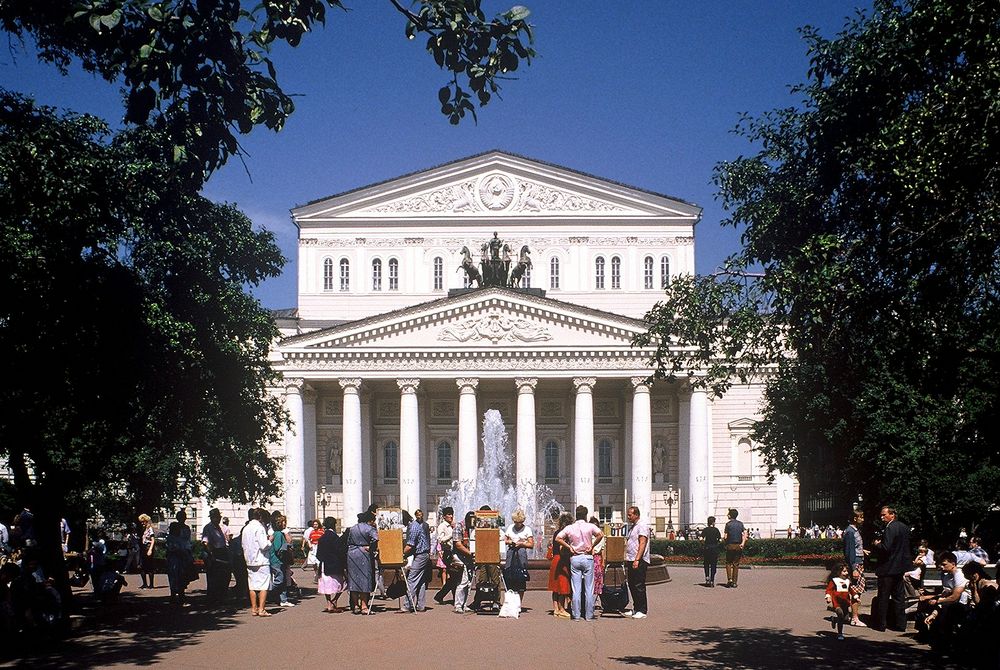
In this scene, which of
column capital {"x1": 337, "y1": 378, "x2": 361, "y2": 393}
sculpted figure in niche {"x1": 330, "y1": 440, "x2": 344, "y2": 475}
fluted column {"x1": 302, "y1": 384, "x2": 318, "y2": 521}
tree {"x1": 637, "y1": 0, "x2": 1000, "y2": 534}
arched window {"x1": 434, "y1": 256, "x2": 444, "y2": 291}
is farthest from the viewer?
arched window {"x1": 434, "y1": 256, "x2": 444, "y2": 291}

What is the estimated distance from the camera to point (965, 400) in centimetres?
3797

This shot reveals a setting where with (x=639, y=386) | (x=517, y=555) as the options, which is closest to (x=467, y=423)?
(x=639, y=386)

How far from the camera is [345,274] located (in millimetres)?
73938

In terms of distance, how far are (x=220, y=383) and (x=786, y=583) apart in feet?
53.3

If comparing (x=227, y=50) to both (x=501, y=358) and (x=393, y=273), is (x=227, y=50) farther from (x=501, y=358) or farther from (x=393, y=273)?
(x=393, y=273)

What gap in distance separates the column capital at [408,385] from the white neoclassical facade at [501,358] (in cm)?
12

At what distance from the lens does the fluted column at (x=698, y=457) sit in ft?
198

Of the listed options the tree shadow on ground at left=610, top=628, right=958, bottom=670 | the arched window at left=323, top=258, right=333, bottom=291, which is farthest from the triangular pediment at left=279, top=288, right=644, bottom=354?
the tree shadow on ground at left=610, top=628, right=958, bottom=670

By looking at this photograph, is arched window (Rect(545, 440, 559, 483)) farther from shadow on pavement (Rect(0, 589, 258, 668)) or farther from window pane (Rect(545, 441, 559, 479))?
shadow on pavement (Rect(0, 589, 258, 668))

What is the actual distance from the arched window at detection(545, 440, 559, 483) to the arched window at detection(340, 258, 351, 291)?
627 inches

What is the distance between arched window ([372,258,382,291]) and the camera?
242 feet

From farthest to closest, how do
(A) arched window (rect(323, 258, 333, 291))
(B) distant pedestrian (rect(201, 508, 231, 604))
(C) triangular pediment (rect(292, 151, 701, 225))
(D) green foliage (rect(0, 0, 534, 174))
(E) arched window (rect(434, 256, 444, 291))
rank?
1. (A) arched window (rect(323, 258, 333, 291))
2. (E) arched window (rect(434, 256, 444, 291))
3. (C) triangular pediment (rect(292, 151, 701, 225))
4. (B) distant pedestrian (rect(201, 508, 231, 604))
5. (D) green foliage (rect(0, 0, 534, 174))

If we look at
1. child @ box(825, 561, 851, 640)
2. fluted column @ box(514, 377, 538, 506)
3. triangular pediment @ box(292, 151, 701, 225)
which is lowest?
child @ box(825, 561, 851, 640)

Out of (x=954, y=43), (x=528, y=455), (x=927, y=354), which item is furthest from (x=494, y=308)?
(x=954, y=43)
